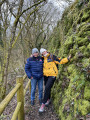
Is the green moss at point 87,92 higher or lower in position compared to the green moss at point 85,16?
lower

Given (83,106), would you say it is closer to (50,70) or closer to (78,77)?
(78,77)

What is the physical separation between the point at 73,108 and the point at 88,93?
570 millimetres

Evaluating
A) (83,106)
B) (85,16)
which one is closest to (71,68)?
(83,106)

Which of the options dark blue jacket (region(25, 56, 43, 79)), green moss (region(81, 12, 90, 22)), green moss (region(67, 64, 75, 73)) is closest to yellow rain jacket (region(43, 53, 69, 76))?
dark blue jacket (region(25, 56, 43, 79))

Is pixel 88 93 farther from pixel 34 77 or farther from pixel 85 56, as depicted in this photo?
pixel 34 77

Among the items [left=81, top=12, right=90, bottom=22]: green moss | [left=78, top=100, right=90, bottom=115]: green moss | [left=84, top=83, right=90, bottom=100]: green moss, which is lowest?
[left=78, top=100, right=90, bottom=115]: green moss

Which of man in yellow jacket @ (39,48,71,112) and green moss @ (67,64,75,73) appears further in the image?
man in yellow jacket @ (39,48,71,112)

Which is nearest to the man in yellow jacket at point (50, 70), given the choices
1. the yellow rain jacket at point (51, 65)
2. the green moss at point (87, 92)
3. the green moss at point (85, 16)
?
the yellow rain jacket at point (51, 65)

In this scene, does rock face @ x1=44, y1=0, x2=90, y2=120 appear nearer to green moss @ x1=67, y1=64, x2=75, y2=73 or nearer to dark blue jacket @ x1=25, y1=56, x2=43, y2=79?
green moss @ x1=67, y1=64, x2=75, y2=73

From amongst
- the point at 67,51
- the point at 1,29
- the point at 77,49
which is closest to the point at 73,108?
the point at 77,49

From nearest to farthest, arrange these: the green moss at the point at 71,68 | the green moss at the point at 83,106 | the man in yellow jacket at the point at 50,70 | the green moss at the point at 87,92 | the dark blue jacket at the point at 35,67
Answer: the green moss at the point at 83,106, the green moss at the point at 87,92, the green moss at the point at 71,68, the man in yellow jacket at the point at 50,70, the dark blue jacket at the point at 35,67

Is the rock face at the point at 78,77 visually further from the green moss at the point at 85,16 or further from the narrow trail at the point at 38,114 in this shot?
the narrow trail at the point at 38,114

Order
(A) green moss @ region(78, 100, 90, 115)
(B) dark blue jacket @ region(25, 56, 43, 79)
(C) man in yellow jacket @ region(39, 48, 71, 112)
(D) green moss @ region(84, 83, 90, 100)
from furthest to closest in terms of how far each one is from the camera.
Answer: (B) dark blue jacket @ region(25, 56, 43, 79), (C) man in yellow jacket @ region(39, 48, 71, 112), (D) green moss @ region(84, 83, 90, 100), (A) green moss @ region(78, 100, 90, 115)

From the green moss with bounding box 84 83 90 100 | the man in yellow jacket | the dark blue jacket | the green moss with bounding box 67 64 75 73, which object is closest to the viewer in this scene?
the green moss with bounding box 84 83 90 100
